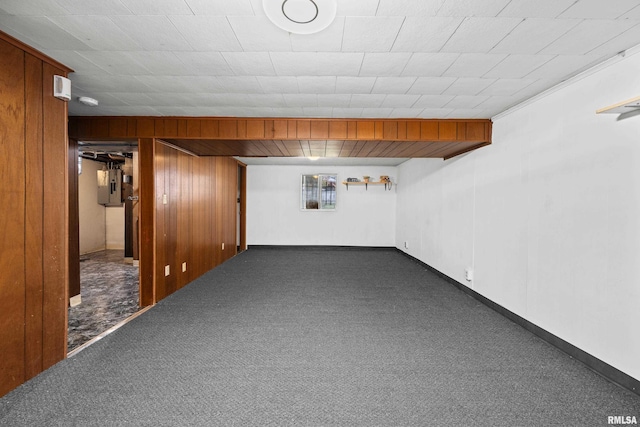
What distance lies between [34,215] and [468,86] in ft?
11.4

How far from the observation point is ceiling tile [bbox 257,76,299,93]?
7.35ft

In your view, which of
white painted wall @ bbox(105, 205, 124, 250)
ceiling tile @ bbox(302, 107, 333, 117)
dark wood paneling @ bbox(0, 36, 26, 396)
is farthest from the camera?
white painted wall @ bbox(105, 205, 124, 250)

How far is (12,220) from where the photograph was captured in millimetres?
1710

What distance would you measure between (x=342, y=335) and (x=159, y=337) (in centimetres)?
165

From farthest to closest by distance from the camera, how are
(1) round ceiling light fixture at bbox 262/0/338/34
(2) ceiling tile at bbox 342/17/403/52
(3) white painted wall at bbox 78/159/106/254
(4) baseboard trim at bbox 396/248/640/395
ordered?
(3) white painted wall at bbox 78/159/106/254, (4) baseboard trim at bbox 396/248/640/395, (2) ceiling tile at bbox 342/17/403/52, (1) round ceiling light fixture at bbox 262/0/338/34

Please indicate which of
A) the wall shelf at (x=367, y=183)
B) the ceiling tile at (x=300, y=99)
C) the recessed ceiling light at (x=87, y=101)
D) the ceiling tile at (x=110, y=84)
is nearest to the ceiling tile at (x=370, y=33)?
the ceiling tile at (x=300, y=99)

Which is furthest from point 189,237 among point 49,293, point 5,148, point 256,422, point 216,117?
point 256,422

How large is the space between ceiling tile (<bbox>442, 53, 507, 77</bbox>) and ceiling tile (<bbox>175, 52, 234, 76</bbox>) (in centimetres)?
170

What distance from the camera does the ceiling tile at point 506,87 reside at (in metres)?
2.27

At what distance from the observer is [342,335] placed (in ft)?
8.23

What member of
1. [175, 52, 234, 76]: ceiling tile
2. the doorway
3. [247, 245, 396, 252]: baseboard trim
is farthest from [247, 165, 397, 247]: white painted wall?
[175, 52, 234, 76]: ceiling tile

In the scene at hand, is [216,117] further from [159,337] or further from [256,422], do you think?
[256,422]

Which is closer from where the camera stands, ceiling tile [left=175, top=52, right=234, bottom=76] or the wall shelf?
ceiling tile [left=175, top=52, right=234, bottom=76]

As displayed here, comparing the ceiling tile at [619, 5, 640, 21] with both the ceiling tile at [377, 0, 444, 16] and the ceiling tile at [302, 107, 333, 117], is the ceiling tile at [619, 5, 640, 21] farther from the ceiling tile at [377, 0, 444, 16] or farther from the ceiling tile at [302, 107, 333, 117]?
the ceiling tile at [302, 107, 333, 117]
